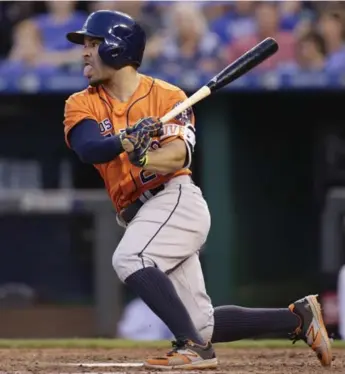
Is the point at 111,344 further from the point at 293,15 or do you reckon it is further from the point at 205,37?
the point at 293,15

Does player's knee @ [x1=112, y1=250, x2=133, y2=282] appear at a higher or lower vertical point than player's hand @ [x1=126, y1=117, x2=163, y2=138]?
lower

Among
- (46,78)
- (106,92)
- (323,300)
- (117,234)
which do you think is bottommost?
(323,300)

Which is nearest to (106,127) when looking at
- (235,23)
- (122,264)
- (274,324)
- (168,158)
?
(168,158)

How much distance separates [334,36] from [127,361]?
471cm

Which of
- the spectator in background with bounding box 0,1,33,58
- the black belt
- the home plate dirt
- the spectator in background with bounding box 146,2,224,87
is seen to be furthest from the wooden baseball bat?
the spectator in background with bounding box 0,1,33,58

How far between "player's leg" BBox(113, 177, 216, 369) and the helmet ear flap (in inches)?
21.4

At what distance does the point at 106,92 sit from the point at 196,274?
83 cm

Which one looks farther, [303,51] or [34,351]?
[303,51]

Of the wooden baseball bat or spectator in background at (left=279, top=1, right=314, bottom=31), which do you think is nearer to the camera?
the wooden baseball bat

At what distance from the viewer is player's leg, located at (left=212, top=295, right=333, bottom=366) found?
473 cm

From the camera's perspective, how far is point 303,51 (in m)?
9.09

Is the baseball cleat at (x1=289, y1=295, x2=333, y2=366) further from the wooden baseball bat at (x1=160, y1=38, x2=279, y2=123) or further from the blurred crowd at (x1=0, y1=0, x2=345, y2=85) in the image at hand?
the blurred crowd at (x1=0, y1=0, x2=345, y2=85)

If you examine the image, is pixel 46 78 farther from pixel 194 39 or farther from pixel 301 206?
pixel 301 206

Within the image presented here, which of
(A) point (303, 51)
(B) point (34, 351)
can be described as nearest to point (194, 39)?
(A) point (303, 51)
